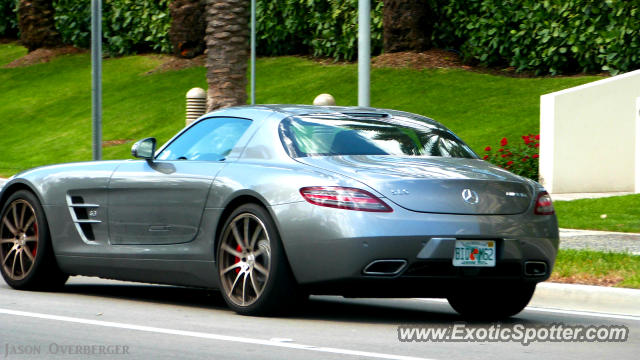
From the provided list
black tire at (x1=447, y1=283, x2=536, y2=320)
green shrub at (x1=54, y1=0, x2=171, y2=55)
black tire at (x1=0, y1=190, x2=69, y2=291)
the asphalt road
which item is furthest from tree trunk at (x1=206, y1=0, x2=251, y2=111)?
green shrub at (x1=54, y1=0, x2=171, y2=55)

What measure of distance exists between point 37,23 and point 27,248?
3294 centimetres

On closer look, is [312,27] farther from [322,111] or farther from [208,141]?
[322,111]

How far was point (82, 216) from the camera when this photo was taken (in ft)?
25.9

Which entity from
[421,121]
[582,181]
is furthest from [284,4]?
[421,121]

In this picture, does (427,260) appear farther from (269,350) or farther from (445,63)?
(445,63)

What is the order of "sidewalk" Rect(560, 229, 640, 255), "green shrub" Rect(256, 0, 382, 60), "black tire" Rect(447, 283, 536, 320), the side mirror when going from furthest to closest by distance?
"green shrub" Rect(256, 0, 382, 60) < "sidewalk" Rect(560, 229, 640, 255) < the side mirror < "black tire" Rect(447, 283, 536, 320)

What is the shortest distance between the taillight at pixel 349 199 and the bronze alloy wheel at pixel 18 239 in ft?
9.63

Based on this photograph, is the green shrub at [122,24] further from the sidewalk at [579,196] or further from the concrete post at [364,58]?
the concrete post at [364,58]

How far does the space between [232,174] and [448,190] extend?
149cm

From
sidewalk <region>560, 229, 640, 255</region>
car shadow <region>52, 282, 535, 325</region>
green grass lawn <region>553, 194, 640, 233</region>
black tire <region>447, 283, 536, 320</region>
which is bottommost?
green grass lawn <region>553, 194, 640, 233</region>

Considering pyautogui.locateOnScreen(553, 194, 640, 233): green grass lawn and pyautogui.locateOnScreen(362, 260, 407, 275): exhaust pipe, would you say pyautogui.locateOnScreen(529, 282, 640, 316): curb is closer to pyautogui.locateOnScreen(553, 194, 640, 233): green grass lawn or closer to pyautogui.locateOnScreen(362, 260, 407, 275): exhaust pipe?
pyautogui.locateOnScreen(362, 260, 407, 275): exhaust pipe

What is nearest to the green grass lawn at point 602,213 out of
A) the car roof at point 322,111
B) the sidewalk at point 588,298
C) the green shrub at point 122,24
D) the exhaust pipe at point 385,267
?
the sidewalk at point 588,298

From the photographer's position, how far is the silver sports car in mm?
6191

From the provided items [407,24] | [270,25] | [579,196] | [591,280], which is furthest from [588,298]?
[270,25]
